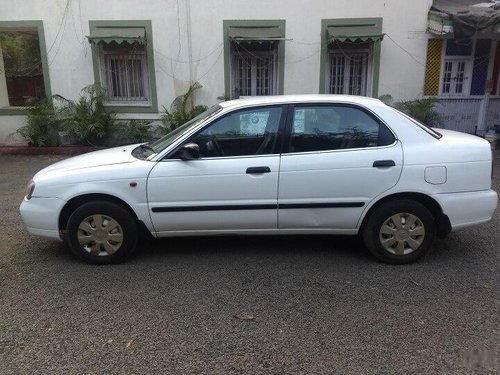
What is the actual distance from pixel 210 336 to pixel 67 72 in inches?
364

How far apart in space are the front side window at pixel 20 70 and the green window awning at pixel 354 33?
22.7 feet

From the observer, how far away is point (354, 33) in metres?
9.97

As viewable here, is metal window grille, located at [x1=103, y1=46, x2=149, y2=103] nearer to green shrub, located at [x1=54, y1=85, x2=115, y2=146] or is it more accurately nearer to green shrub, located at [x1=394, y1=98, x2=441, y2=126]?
green shrub, located at [x1=54, y1=85, x2=115, y2=146]

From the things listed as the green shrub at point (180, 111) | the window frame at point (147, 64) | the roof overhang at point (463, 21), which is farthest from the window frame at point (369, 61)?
the window frame at point (147, 64)

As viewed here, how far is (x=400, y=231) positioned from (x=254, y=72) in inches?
291

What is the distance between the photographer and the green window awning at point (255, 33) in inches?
391

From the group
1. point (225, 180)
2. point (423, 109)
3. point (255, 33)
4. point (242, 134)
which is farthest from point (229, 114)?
point (423, 109)

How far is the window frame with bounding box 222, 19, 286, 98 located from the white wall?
10 cm

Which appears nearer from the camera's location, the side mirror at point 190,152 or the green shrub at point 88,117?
the side mirror at point 190,152

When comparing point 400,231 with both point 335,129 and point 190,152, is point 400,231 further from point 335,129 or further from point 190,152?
point 190,152

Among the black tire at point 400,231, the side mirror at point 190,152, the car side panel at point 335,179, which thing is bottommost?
the black tire at point 400,231

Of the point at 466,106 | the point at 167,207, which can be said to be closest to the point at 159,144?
the point at 167,207

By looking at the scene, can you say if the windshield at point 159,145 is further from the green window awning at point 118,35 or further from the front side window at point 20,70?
the front side window at point 20,70

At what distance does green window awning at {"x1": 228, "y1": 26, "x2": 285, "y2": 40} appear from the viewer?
32.6ft
